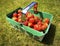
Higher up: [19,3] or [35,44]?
[19,3]

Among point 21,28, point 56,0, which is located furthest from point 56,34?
point 56,0

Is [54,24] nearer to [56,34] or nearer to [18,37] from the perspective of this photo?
[56,34]

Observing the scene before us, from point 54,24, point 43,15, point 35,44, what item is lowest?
point 35,44

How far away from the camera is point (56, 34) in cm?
312

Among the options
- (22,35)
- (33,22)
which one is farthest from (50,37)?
(22,35)

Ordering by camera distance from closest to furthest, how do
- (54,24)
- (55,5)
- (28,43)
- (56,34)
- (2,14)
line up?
(28,43) < (56,34) < (54,24) < (2,14) < (55,5)

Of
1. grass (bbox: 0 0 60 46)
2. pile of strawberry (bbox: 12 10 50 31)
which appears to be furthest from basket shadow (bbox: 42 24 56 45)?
pile of strawberry (bbox: 12 10 50 31)

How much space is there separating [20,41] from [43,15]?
853mm

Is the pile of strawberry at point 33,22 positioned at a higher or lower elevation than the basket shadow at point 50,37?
higher

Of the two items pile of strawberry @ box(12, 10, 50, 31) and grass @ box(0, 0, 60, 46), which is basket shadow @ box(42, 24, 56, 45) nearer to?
grass @ box(0, 0, 60, 46)

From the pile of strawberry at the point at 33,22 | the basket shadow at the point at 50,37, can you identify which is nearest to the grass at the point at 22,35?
the basket shadow at the point at 50,37

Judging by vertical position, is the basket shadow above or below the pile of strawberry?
below

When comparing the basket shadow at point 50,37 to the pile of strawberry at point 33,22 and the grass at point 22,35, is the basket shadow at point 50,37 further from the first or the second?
the pile of strawberry at point 33,22

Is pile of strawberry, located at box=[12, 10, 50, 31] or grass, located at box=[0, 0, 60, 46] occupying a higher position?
pile of strawberry, located at box=[12, 10, 50, 31]
